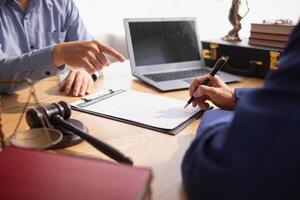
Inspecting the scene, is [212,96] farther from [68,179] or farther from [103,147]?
[68,179]

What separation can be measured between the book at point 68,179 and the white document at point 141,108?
1.16ft

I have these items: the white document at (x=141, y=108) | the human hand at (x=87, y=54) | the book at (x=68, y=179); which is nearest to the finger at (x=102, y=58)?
the human hand at (x=87, y=54)

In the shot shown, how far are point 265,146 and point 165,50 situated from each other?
0.98 metres

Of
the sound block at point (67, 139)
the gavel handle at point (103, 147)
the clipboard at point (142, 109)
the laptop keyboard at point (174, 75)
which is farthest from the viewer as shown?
the laptop keyboard at point (174, 75)

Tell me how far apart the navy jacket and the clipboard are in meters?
0.32

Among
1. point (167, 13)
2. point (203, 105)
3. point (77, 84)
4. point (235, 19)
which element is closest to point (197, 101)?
point (203, 105)

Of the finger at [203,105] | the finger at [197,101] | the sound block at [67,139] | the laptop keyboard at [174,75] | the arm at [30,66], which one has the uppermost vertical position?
the arm at [30,66]

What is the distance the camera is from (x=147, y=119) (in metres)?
0.82

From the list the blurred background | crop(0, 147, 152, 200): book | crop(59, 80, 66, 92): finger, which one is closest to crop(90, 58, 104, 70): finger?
crop(59, 80, 66, 92): finger

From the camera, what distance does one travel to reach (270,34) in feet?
4.23

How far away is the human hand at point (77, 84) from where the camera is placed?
105cm

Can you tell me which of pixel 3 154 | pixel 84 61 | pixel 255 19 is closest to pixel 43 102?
pixel 84 61

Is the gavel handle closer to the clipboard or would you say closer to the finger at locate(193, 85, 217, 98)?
the clipboard

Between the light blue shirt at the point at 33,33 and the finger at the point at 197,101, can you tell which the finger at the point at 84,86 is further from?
the finger at the point at 197,101
